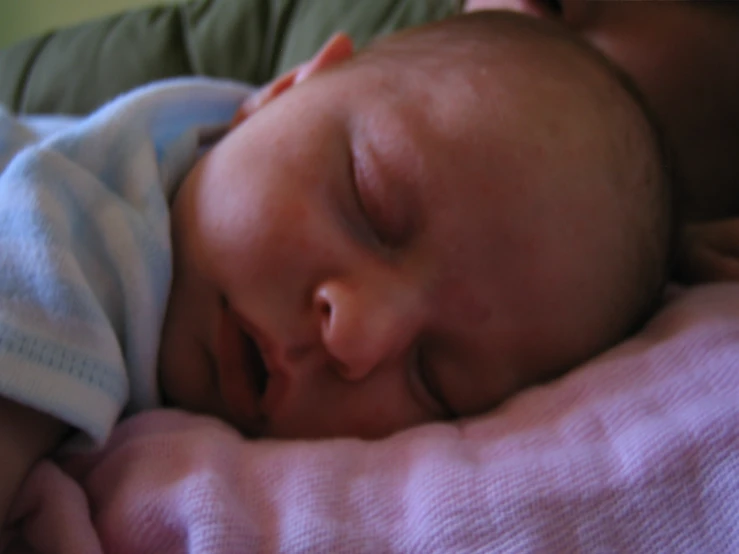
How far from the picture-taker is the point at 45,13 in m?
2.32

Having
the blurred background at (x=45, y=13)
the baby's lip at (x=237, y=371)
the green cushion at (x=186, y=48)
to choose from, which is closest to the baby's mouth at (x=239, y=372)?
the baby's lip at (x=237, y=371)

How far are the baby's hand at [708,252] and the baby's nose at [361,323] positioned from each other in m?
0.45

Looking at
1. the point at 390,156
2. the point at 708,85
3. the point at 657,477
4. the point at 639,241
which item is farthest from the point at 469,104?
the point at 708,85

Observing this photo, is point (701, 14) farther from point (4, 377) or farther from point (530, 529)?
point (4, 377)

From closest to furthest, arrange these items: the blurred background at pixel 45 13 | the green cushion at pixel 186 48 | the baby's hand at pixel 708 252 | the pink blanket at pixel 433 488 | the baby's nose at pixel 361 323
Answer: the pink blanket at pixel 433 488 < the baby's nose at pixel 361 323 < the baby's hand at pixel 708 252 < the green cushion at pixel 186 48 < the blurred background at pixel 45 13

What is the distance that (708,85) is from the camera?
3.33 ft

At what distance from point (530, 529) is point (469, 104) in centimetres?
42

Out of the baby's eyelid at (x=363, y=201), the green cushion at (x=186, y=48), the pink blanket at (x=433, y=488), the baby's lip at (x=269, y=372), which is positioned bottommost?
the green cushion at (x=186, y=48)

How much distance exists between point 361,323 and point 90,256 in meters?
0.26

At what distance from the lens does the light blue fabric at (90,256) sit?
0.52 meters

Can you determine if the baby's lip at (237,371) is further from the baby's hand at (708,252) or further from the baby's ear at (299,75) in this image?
the baby's hand at (708,252)

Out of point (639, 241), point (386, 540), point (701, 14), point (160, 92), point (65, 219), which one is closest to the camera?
point (386, 540)

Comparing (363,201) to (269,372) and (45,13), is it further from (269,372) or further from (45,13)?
(45,13)

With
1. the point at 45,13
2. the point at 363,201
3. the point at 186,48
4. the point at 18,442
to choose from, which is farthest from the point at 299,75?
the point at 45,13
